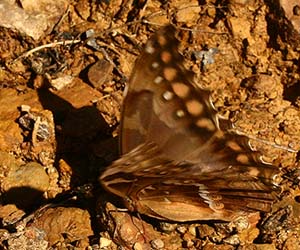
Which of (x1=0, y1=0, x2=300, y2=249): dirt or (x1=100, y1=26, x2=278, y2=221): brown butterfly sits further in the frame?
(x1=0, y1=0, x2=300, y2=249): dirt

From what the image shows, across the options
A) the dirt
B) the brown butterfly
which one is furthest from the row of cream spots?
the dirt

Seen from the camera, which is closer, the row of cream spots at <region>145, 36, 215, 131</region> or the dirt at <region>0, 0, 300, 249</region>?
the row of cream spots at <region>145, 36, 215, 131</region>

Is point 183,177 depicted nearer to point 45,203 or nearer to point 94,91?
point 45,203

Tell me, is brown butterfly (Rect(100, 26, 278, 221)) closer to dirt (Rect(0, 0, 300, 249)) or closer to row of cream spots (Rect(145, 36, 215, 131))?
row of cream spots (Rect(145, 36, 215, 131))

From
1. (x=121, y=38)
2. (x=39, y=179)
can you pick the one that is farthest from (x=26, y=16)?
(x=39, y=179)

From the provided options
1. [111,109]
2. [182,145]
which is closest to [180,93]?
[182,145]

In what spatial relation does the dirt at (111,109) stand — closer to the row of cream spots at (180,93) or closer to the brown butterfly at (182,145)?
the brown butterfly at (182,145)

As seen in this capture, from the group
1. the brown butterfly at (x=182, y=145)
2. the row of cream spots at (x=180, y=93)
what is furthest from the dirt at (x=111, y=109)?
the row of cream spots at (x=180, y=93)

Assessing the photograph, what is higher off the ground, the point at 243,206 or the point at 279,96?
the point at 279,96
